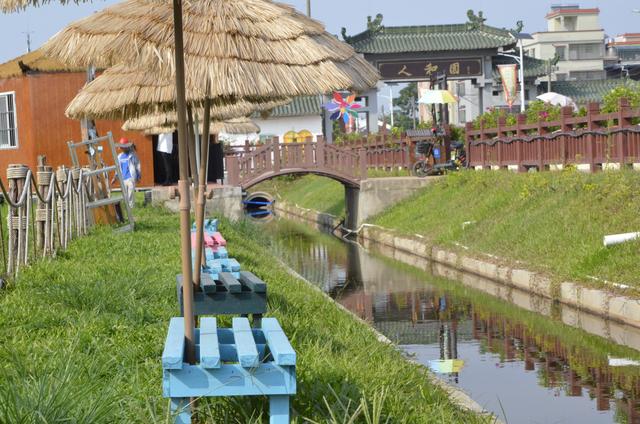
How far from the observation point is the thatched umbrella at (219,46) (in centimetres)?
659

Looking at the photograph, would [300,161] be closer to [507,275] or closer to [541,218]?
[541,218]

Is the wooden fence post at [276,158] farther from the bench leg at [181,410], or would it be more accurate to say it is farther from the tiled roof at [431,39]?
the bench leg at [181,410]

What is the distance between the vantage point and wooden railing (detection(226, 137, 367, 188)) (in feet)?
95.3

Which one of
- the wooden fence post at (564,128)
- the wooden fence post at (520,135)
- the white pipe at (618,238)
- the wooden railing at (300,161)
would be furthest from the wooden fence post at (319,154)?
the white pipe at (618,238)

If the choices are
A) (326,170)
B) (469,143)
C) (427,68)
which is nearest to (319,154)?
(326,170)

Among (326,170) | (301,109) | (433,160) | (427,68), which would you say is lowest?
(326,170)

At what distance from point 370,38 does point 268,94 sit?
127 feet

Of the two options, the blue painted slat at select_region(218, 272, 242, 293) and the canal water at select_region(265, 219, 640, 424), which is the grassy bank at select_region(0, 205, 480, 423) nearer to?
the blue painted slat at select_region(218, 272, 242, 293)

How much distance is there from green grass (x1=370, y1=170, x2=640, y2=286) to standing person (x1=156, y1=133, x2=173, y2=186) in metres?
5.50

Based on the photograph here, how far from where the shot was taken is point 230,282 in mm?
7332

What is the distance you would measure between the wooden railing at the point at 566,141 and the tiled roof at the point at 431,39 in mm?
16781

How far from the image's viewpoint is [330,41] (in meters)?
7.09

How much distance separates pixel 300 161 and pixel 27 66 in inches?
294

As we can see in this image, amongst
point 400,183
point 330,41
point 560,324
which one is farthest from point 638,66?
point 330,41
